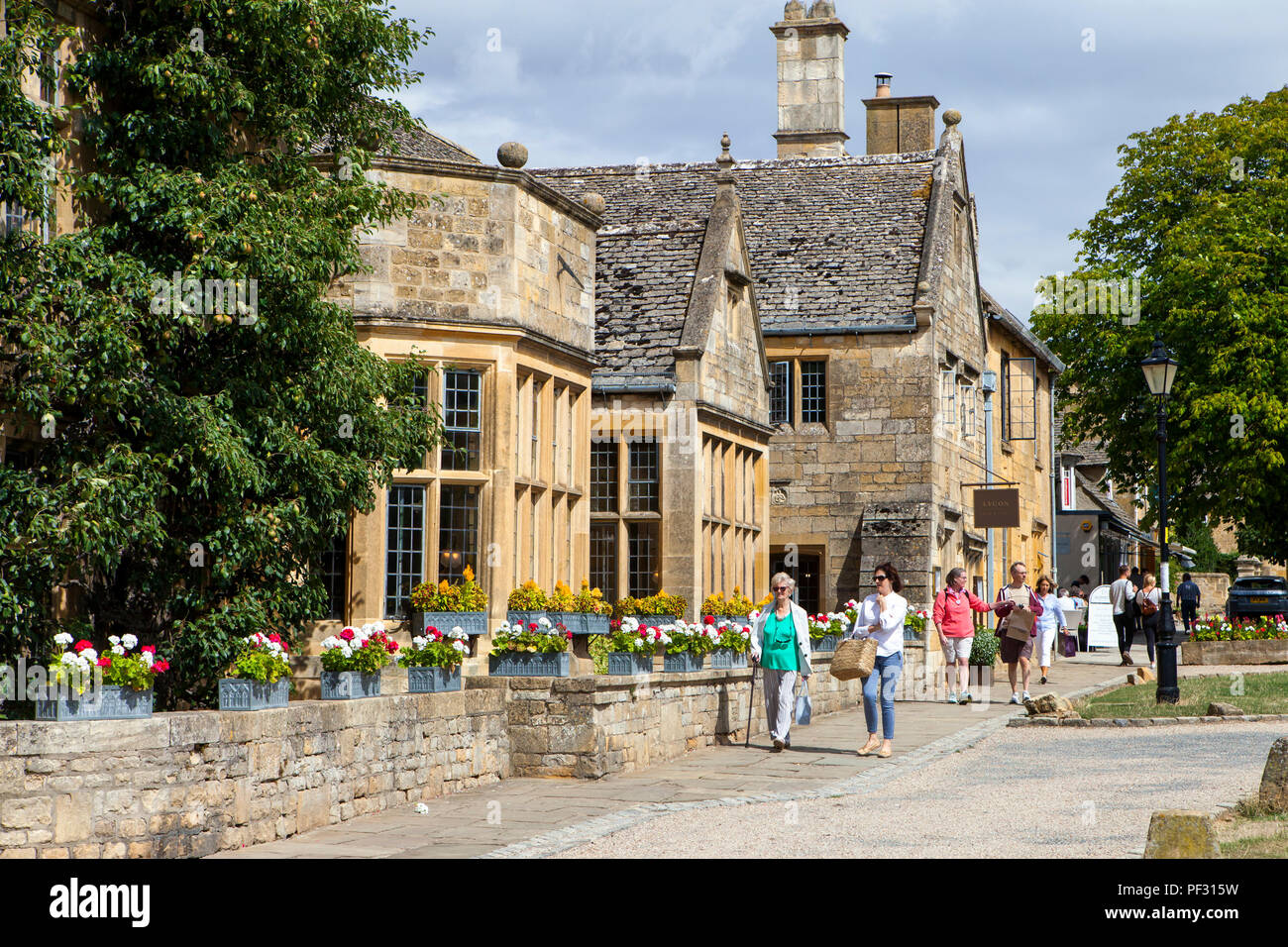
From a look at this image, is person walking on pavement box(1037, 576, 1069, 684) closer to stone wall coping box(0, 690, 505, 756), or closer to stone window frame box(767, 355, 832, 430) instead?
stone window frame box(767, 355, 832, 430)

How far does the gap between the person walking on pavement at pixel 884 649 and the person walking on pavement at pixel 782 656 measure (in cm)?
58

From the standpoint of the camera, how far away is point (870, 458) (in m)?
25.4

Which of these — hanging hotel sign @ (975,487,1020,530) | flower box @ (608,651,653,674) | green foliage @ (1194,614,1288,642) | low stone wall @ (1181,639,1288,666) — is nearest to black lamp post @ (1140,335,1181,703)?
flower box @ (608,651,653,674)

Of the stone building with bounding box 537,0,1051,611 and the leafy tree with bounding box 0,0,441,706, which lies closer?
the leafy tree with bounding box 0,0,441,706

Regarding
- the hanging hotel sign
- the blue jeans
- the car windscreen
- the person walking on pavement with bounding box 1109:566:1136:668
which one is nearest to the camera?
the blue jeans

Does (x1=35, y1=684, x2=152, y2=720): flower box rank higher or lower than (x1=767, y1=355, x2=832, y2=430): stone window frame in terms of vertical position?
lower

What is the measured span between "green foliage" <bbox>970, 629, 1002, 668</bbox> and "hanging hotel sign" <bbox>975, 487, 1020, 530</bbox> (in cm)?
287

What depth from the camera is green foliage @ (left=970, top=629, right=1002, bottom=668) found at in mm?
24797

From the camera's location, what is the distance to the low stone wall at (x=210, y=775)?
8.32 meters

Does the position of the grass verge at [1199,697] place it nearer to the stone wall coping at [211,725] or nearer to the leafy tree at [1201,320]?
the stone wall coping at [211,725]

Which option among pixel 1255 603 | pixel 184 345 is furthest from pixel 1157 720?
pixel 1255 603

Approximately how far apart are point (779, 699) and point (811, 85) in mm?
18771

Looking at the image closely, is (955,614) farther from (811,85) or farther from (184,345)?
(811,85)
